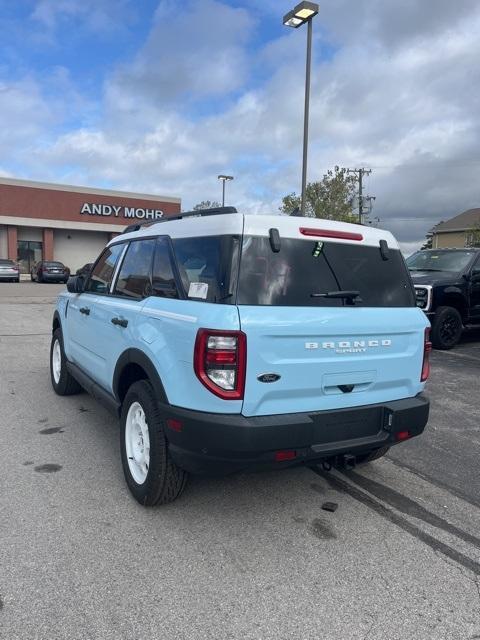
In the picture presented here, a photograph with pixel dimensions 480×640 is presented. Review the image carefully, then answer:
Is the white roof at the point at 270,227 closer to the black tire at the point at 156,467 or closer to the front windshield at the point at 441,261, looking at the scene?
the black tire at the point at 156,467

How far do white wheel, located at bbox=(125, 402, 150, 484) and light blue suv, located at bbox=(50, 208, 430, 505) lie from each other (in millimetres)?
10

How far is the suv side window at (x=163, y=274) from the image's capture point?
330cm

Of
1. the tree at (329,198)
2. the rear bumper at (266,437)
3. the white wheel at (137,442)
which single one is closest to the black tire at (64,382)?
the white wheel at (137,442)

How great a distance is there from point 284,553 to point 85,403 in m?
3.52

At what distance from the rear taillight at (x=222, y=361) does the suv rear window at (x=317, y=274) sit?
0.25 meters

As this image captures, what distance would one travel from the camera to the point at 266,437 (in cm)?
273

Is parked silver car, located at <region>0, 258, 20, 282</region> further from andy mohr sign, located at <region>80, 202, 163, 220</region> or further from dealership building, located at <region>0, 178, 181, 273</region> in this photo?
andy mohr sign, located at <region>80, 202, 163, 220</region>

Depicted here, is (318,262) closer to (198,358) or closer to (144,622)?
(198,358)

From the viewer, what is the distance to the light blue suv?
2.73m

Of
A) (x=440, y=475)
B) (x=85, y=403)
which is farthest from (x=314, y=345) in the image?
(x=85, y=403)

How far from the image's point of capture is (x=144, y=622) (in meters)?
2.31

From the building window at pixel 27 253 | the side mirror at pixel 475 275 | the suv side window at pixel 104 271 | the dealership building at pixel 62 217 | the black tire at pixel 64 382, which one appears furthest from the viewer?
the building window at pixel 27 253

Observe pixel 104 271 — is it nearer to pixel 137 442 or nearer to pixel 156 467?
pixel 137 442

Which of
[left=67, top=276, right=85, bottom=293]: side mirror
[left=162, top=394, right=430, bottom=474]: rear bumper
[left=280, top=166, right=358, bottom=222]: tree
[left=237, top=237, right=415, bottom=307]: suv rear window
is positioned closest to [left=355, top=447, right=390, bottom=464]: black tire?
[left=162, top=394, right=430, bottom=474]: rear bumper
